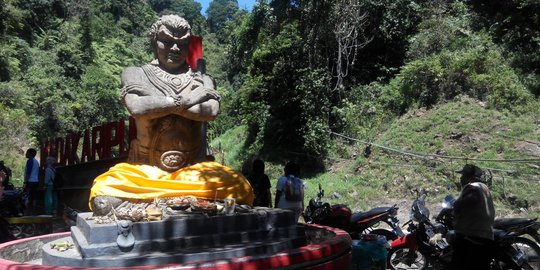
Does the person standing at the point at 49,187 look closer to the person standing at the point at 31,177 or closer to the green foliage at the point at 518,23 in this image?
the person standing at the point at 31,177

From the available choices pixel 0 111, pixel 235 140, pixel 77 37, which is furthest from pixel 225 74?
pixel 0 111

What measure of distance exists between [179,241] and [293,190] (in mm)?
2984

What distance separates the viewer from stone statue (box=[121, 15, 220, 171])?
177 inches

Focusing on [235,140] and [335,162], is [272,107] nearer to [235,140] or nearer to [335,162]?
[335,162]

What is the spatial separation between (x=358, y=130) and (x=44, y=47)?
74.6 ft

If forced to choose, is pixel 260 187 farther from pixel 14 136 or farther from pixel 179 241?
pixel 14 136

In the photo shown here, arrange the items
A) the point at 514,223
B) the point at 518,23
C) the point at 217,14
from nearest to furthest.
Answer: the point at 518,23
the point at 514,223
the point at 217,14

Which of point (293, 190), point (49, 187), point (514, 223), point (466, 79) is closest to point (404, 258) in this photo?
point (514, 223)

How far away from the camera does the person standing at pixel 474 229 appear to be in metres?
4.40

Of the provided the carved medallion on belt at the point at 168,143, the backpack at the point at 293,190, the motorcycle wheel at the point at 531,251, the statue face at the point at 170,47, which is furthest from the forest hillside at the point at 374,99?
the carved medallion on belt at the point at 168,143

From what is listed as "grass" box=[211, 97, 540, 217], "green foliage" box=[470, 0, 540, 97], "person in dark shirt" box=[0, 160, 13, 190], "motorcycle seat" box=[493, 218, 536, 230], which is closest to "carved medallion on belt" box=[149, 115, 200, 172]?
"green foliage" box=[470, 0, 540, 97]

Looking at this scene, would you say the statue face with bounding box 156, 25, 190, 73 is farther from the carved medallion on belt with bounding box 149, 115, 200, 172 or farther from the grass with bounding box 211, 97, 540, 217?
the grass with bounding box 211, 97, 540, 217

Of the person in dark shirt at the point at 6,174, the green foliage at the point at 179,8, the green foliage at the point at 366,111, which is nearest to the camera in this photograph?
the person in dark shirt at the point at 6,174

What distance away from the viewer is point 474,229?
442cm
